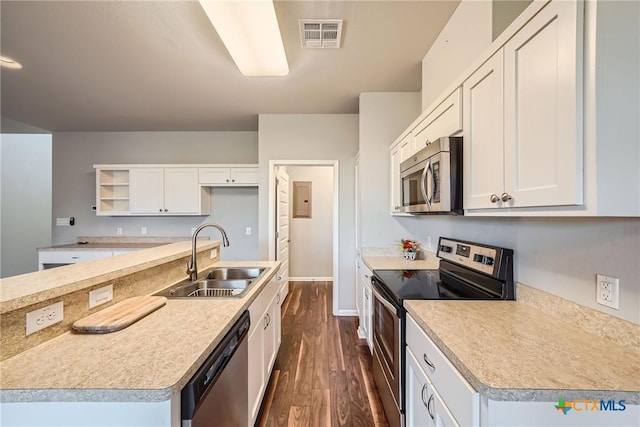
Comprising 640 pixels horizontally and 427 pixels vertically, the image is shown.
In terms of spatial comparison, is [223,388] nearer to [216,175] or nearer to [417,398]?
[417,398]

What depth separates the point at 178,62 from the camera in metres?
2.35

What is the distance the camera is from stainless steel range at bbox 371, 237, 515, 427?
4.51 ft

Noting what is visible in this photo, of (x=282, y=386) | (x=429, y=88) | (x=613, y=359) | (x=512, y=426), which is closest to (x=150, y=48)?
(x=429, y=88)

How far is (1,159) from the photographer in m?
4.93

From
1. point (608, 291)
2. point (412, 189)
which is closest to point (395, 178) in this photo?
point (412, 189)

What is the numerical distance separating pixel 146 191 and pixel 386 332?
3857 mm

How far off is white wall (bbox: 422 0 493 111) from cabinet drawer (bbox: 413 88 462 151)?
303 millimetres

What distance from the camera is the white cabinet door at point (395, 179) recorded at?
2.53m

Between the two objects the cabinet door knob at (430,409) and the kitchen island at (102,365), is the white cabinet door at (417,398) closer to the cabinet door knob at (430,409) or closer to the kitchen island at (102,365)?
the cabinet door knob at (430,409)

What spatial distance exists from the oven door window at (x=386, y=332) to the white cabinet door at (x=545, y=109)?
890 mm

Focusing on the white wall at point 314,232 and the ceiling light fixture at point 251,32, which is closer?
the ceiling light fixture at point 251,32

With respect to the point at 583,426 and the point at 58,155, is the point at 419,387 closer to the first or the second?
the point at 583,426

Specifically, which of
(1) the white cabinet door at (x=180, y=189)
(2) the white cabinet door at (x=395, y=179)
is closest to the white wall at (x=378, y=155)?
(2) the white cabinet door at (x=395, y=179)

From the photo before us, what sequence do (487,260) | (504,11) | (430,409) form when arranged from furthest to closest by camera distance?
(487,260)
(504,11)
(430,409)
